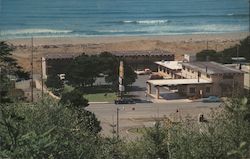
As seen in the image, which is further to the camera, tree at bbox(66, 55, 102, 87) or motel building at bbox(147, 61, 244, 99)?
tree at bbox(66, 55, 102, 87)

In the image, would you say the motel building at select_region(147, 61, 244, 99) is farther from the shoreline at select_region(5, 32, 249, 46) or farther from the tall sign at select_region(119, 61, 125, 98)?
the shoreline at select_region(5, 32, 249, 46)

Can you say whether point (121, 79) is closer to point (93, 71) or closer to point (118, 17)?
point (93, 71)

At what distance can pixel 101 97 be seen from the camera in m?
16.4

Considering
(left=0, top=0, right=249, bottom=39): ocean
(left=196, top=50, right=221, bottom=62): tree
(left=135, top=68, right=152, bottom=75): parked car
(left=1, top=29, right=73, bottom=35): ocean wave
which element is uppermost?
(left=0, top=0, right=249, bottom=39): ocean

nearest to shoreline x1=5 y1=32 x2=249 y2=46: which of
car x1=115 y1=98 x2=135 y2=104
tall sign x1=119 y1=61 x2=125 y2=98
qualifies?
tall sign x1=119 y1=61 x2=125 y2=98

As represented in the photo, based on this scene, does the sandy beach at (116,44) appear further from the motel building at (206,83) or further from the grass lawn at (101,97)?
the motel building at (206,83)

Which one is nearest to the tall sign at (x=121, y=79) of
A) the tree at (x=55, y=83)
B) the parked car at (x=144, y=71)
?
the tree at (x=55, y=83)

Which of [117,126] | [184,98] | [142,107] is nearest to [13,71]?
[117,126]

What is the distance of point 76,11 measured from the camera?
53.7 m

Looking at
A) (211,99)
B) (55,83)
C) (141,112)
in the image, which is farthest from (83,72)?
(211,99)

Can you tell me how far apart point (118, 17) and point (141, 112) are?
3563 centimetres

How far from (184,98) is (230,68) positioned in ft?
7.30

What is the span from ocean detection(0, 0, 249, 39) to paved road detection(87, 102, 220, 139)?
16.1 metres

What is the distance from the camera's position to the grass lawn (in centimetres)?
1595
